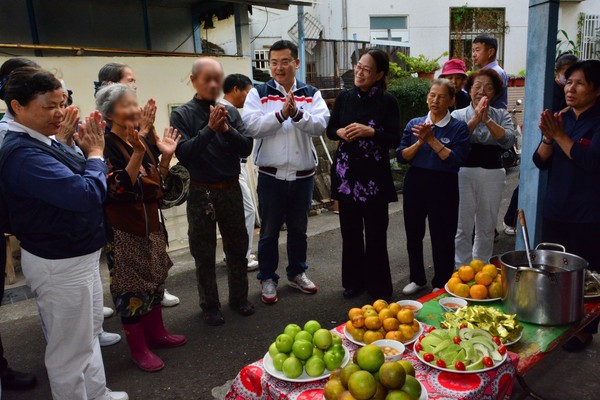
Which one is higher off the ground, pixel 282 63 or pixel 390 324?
pixel 282 63

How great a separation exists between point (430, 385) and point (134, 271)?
207 centimetres

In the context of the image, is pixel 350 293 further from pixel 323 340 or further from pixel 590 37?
pixel 590 37

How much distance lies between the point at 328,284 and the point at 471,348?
290 centimetres

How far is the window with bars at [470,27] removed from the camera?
14984 millimetres

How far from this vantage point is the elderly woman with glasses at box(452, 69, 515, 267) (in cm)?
397

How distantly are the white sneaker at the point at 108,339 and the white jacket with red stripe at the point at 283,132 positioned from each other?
1.83 m

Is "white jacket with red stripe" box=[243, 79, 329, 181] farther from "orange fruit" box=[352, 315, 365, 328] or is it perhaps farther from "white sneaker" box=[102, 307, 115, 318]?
"orange fruit" box=[352, 315, 365, 328]

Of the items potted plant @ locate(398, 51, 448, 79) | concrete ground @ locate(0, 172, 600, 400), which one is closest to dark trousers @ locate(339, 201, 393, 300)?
concrete ground @ locate(0, 172, 600, 400)

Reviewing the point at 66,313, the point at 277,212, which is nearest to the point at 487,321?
the point at 66,313

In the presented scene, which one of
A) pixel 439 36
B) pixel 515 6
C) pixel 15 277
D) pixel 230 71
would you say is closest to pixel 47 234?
pixel 15 277

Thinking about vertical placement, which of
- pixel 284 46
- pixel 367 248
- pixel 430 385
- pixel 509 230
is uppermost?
pixel 284 46

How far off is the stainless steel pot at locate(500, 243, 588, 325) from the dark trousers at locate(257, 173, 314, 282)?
84.2 inches

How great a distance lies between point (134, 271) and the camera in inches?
124

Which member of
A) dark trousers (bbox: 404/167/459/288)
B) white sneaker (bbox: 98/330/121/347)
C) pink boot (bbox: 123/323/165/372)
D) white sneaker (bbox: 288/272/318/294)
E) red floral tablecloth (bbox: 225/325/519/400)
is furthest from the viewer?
white sneaker (bbox: 288/272/318/294)
